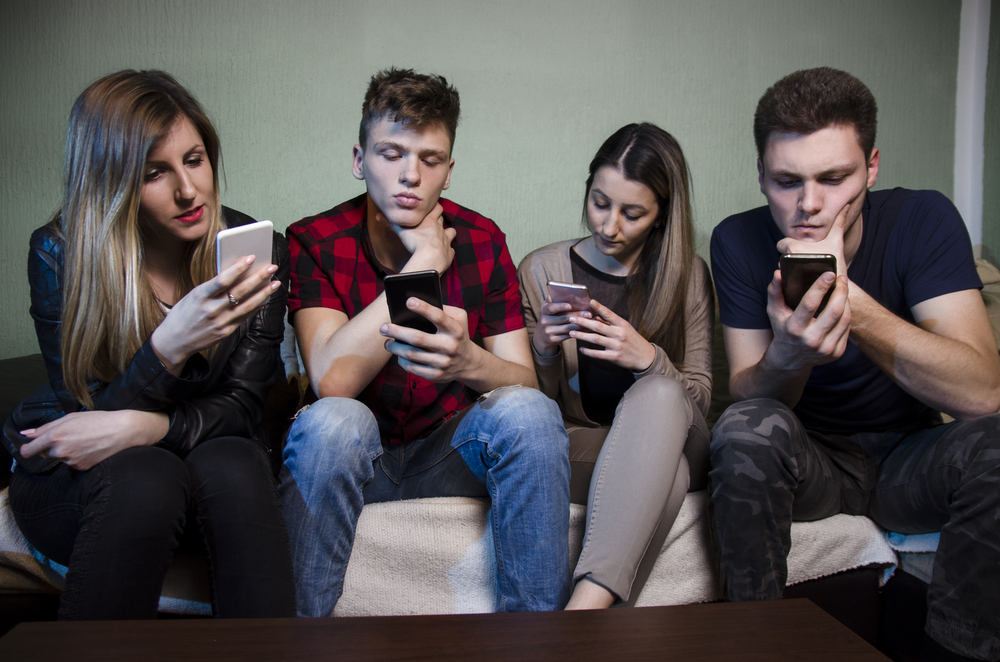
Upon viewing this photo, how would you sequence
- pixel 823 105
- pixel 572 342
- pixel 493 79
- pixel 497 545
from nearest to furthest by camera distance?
pixel 497 545, pixel 823 105, pixel 572 342, pixel 493 79

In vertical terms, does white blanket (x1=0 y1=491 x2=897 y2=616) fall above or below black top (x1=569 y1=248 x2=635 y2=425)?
below

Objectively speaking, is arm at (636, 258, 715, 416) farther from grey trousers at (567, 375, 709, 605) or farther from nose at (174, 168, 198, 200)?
nose at (174, 168, 198, 200)

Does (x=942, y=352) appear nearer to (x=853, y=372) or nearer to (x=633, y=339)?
(x=853, y=372)

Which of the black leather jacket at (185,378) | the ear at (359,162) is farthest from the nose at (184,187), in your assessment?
the ear at (359,162)

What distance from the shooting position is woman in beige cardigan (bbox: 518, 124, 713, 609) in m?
1.06

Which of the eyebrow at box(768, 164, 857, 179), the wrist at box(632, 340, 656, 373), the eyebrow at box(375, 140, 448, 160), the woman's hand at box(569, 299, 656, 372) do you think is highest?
the eyebrow at box(375, 140, 448, 160)

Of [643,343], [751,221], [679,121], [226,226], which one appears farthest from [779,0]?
[226,226]

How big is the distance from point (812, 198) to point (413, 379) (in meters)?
0.78

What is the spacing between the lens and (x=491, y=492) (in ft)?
3.51

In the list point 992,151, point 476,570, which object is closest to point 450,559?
point 476,570

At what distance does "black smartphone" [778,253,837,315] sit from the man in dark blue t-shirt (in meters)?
0.02

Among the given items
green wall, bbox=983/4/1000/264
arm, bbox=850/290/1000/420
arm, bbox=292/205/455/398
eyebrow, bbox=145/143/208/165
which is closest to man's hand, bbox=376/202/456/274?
arm, bbox=292/205/455/398

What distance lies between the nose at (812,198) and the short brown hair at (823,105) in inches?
3.7

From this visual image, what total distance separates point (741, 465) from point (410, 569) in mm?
560
